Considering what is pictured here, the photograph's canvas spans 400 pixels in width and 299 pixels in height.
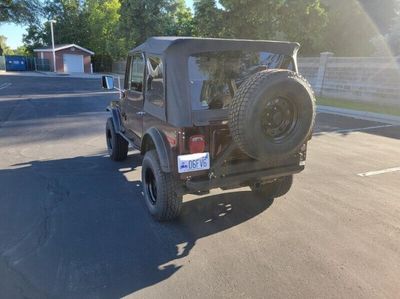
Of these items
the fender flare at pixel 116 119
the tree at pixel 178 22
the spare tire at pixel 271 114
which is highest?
the tree at pixel 178 22

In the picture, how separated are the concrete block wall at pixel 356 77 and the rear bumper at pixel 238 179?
41.2 feet

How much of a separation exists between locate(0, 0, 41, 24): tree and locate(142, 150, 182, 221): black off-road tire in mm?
51883

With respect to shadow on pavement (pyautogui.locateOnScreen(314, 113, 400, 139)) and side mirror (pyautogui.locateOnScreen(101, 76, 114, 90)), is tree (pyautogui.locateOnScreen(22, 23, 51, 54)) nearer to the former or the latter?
shadow on pavement (pyautogui.locateOnScreen(314, 113, 400, 139))

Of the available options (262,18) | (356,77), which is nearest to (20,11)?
(262,18)

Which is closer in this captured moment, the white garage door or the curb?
the curb

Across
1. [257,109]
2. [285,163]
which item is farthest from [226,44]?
[285,163]

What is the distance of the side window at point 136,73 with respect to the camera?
4.98 metres

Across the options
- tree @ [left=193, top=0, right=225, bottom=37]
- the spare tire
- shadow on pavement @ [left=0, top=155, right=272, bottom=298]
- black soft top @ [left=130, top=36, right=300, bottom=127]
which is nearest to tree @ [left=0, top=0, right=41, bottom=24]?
tree @ [left=193, top=0, right=225, bottom=37]

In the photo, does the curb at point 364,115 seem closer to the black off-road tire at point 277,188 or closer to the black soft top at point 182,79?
the black off-road tire at point 277,188

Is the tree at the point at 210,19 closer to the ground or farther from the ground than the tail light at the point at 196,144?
farther from the ground

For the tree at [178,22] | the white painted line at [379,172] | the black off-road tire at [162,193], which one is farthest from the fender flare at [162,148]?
the tree at [178,22]

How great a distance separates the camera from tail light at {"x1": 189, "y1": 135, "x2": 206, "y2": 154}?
3.76 meters

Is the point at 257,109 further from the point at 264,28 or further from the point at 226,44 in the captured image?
the point at 264,28

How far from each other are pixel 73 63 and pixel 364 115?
40966 mm
